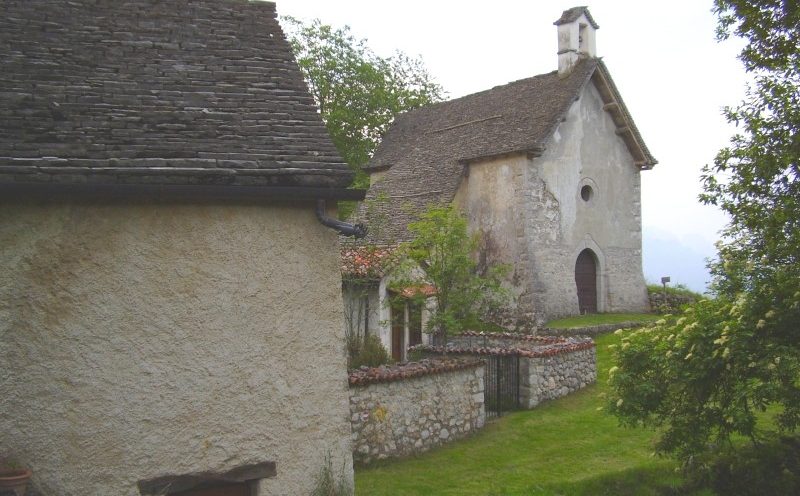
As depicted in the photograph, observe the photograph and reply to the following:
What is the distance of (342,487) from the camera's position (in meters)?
7.28

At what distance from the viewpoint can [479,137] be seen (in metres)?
24.0

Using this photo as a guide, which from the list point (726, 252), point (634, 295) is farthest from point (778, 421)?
point (634, 295)

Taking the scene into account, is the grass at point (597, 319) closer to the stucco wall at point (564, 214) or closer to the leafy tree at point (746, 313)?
the stucco wall at point (564, 214)

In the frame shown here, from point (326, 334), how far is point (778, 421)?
19.7ft

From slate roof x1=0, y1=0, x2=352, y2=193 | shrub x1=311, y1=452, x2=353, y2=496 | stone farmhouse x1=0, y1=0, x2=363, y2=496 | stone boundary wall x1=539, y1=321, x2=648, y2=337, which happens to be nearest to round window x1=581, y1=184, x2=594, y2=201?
stone boundary wall x1=539, y1=321, x2=648, y2=337

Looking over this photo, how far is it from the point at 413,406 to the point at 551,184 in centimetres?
1269

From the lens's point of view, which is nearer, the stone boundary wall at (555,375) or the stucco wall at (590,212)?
the stone boundary wall at (555,375)

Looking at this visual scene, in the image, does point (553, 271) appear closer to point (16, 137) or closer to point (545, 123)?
point (545, 123)

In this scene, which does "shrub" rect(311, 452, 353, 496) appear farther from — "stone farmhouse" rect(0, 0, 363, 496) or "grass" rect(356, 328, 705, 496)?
"grass" rect(356, 328, 705, 496)

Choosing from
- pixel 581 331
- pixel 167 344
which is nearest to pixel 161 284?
pixel 167 344

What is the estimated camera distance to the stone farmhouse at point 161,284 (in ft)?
21.0

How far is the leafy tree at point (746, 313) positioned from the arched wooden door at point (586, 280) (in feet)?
47.4

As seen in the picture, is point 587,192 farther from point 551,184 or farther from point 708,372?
point 708,372

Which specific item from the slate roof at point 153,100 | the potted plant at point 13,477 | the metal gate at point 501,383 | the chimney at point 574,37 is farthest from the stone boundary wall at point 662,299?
the potted plant at point 13,477
